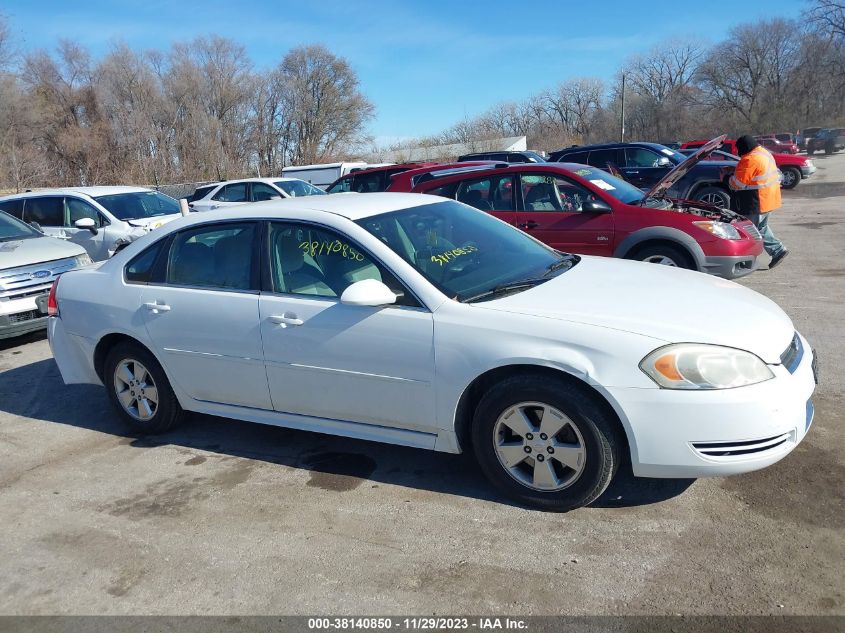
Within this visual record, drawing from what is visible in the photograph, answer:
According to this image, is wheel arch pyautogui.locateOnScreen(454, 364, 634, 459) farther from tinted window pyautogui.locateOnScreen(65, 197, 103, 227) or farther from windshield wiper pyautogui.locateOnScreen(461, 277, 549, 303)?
tinted window pyautogui.locateOnScreen(65, 197, 103, 227)

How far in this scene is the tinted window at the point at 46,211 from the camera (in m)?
11.2

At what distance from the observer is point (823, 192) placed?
68.9 ft

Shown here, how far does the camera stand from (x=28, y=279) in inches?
295

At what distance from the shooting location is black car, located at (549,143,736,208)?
1346 centimetres

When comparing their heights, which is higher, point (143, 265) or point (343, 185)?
point (343, 185)

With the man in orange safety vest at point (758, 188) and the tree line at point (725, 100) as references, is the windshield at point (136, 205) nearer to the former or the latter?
the man in orange safety vest at point (758, 188)

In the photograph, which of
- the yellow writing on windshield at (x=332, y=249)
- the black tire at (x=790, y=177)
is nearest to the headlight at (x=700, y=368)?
the yellow writing on windshield at (x=332, y=249)

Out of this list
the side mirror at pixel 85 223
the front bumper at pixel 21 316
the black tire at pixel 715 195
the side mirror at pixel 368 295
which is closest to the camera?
the side mirror at pixel 368 295

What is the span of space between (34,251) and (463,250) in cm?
607

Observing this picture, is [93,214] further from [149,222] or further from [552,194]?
[552,194]

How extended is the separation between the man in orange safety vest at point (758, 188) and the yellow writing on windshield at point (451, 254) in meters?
6.28

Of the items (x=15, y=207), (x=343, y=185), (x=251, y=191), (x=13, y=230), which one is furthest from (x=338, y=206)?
(x=251, y=191)

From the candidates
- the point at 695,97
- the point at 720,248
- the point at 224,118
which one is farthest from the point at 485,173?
the point at 695,97

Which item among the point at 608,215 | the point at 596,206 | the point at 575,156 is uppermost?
the point at 575,156
